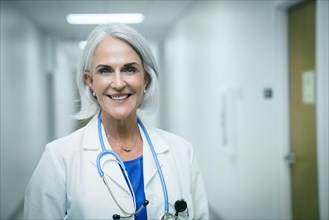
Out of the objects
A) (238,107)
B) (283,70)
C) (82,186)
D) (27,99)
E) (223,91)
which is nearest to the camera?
(82,186)

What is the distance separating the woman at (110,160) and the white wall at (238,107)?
632mm

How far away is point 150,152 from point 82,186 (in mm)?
224

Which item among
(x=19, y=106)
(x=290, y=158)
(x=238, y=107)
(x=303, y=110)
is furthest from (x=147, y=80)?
(x=238, y=107)

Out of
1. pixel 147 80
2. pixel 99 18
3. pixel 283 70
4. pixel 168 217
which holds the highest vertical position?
pixel 99 18

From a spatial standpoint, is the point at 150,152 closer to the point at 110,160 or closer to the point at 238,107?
the point at 110,160

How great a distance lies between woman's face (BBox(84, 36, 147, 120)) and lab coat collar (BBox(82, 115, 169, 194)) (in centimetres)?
10

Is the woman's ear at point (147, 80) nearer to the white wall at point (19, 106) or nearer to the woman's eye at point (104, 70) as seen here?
the woman's eye at point (104, 70)

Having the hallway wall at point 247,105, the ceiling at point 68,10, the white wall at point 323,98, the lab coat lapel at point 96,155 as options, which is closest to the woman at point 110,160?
the lab coat lapel at point 96,155

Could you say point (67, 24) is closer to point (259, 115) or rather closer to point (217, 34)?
point (259, 115)

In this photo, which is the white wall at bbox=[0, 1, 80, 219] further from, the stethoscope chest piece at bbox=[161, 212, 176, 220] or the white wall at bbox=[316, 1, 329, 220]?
the white wall at bbox=[316, 1, 329, 220]

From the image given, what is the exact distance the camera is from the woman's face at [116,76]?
2.98 ft

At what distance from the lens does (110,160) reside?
3.07 ft

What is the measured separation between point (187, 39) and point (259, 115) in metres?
1.28

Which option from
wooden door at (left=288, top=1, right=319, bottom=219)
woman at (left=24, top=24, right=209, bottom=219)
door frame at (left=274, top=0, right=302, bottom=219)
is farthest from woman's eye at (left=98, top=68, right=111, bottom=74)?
door frame at (left=274, top=0, right=302, bottom=219)
